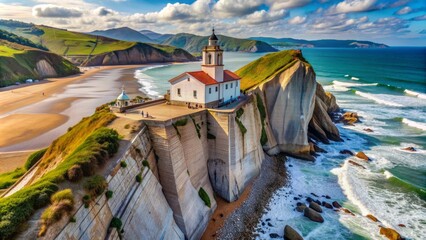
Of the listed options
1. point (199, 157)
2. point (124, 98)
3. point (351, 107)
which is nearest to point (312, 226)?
point (199, 157)

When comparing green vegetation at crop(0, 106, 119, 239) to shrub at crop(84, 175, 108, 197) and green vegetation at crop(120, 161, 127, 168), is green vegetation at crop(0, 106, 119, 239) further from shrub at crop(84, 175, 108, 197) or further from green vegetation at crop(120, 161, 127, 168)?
green vegetation at crop(120, 161, 127, 168)

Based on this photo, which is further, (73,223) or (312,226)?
(312,226)

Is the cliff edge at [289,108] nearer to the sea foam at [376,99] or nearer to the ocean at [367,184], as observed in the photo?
the ocean at [367,184]

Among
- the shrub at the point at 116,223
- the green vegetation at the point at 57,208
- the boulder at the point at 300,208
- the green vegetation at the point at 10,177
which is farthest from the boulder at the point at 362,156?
the green vegetation at the point at 10,177

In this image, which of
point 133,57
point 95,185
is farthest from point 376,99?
point 133,57

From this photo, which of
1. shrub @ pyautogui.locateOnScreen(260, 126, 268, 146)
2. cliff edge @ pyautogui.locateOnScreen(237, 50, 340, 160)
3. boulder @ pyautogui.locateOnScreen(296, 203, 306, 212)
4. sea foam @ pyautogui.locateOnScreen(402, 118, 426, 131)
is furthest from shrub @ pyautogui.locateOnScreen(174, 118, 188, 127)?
sea foam @ pyautogui.locateOnScreen(402, 118, 426, 131)

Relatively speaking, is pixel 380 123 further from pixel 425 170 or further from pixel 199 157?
pixel 199 157
